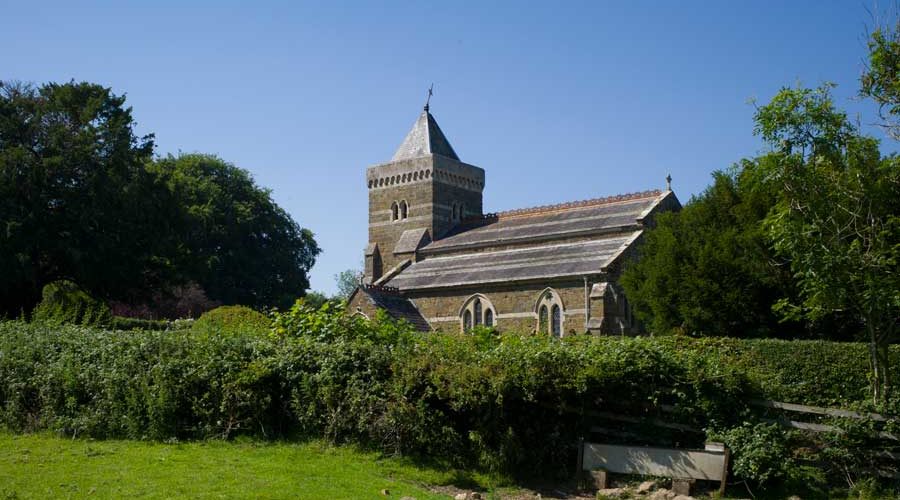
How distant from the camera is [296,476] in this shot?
13.8 meters

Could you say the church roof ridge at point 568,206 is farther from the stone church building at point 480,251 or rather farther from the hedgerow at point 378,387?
the hedgerow at point 378,387

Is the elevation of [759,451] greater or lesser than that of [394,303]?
lesser

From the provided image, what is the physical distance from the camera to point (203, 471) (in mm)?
13852

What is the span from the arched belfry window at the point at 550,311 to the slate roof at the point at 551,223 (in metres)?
4.66

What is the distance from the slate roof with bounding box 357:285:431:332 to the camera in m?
41.9

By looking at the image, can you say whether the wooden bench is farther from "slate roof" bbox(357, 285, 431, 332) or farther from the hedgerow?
"slate roof" bbox(357, 285, 431, 332)

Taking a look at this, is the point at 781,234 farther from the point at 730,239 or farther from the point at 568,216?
the point at 568,216

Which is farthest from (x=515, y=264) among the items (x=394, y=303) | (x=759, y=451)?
(x=759, y=451)

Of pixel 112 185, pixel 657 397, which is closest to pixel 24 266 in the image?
pixel 112 185

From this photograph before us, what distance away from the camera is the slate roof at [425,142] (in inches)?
2106

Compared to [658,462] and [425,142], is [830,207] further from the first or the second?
[425,142]

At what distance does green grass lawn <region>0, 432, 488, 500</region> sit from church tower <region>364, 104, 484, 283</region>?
34.5 metres

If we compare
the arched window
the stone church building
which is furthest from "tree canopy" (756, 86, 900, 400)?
the arched window

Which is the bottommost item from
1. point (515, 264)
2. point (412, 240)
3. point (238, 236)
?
point (515, 264)
